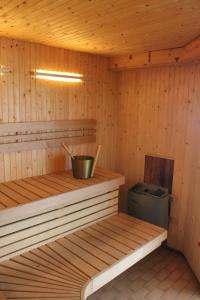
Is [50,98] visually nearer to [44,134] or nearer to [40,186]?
[44,134]

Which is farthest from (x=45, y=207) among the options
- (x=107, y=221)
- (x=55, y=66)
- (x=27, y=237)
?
(x=55, y=66)

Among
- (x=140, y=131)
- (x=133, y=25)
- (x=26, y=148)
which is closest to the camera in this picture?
(x=133, y=25)

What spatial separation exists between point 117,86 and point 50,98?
1.47 m

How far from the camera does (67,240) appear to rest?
3176 millimetres

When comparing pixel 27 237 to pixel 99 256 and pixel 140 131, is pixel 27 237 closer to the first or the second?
pixel 99 256

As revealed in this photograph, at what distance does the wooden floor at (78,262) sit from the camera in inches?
93.1

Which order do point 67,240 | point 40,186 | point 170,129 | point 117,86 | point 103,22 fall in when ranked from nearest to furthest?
1. point 103,22
2. point 67,240
3. point 40,186
4. point 170,129
5. point 117,86

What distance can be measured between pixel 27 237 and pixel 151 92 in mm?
2850

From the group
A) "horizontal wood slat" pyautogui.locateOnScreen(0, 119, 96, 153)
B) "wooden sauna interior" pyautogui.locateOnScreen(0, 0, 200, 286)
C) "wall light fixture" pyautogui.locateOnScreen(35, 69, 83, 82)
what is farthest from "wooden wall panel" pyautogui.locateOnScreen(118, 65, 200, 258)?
"wall light fixture" pyautogui.locateOnScreen(35, 69, 83, 82)

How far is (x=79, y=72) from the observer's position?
4094 mm

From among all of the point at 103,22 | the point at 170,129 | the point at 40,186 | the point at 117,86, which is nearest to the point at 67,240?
the point at 40,186

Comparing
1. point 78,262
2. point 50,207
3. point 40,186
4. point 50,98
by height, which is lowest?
point 78,262

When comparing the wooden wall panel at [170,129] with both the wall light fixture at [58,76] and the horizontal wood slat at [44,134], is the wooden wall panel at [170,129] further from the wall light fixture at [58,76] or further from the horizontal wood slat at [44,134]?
the wall light fixture at [58,76]

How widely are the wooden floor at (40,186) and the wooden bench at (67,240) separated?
12 millimetres
